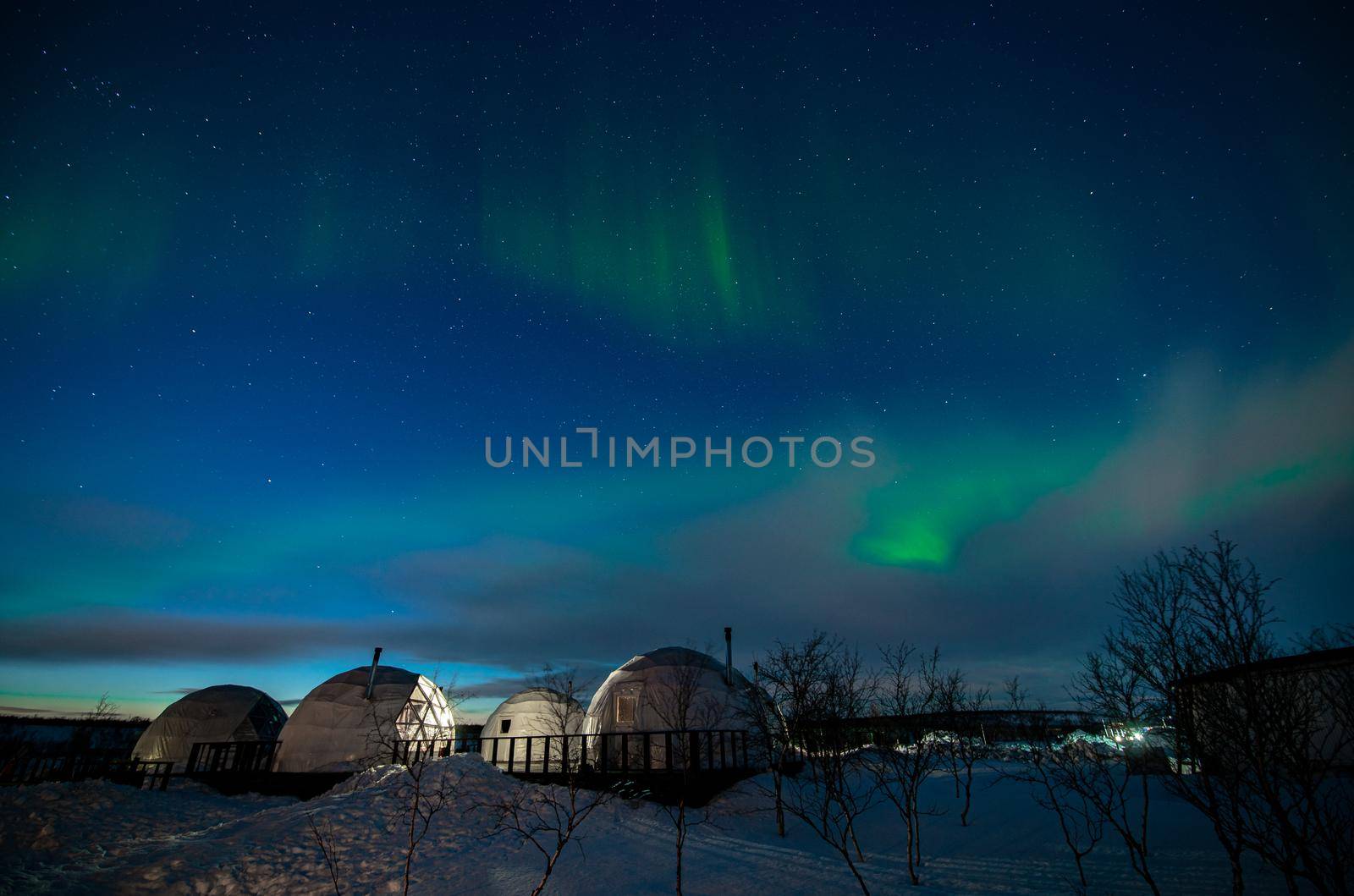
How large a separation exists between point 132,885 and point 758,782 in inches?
634

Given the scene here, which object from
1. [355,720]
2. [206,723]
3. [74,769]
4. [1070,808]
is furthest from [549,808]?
[206,723]

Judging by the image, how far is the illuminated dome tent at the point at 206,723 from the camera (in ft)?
113

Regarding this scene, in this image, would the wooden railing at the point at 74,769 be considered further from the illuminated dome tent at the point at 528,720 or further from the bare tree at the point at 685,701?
the bare tree at the point at 685,701

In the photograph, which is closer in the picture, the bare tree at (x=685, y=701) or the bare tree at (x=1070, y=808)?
the bare tree at (x=1070, y=808)

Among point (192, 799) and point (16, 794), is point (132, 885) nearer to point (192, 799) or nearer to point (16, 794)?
point (16, 794)

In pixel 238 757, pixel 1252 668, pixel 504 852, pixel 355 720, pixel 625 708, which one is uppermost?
pixel 1252 668

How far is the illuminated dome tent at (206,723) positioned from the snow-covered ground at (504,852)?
58.1 feet

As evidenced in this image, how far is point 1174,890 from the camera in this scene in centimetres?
1163

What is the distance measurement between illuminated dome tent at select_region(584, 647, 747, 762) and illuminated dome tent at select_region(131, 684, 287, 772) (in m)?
22.6

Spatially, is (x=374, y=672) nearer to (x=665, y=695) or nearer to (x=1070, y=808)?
(x=665, y=695)

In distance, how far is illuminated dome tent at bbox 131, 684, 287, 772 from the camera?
113ft

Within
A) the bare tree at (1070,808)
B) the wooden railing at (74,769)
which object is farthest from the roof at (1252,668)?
the wooden railing at (74,769)

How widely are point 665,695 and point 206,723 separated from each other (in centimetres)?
2917

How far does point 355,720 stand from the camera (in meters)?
31.1
